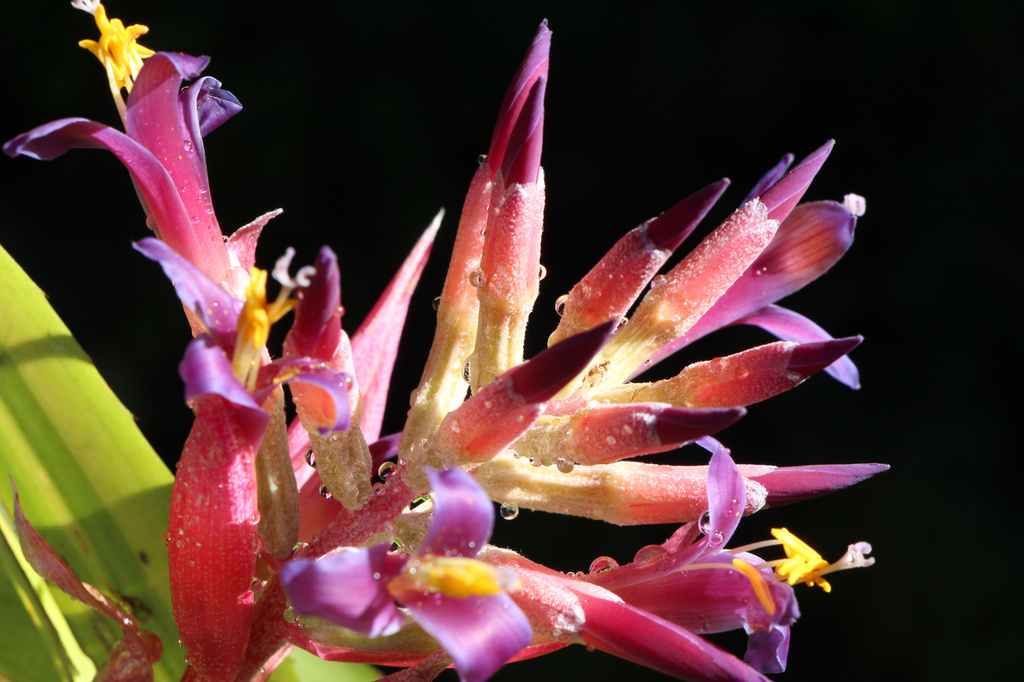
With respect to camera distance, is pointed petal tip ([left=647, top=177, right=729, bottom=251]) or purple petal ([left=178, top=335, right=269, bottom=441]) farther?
pointed petal tip ([left=647, top=177, right=729, bottom=251])

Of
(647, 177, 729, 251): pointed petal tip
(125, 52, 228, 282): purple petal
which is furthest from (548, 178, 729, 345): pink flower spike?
(125, 52, 228, 282): purple petal

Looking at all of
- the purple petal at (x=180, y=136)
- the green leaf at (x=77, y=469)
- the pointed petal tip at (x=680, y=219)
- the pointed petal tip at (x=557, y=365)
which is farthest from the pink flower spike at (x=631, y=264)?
the green leaf at (x=77, y=469)

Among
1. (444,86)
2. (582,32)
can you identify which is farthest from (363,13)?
(582,32)

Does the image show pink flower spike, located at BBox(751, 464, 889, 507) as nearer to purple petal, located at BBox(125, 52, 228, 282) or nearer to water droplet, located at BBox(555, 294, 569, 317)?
water droplet, located at BBox(555, 294, 569, 317)

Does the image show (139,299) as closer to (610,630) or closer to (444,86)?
(444,86)

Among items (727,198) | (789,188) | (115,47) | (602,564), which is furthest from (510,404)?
(727,198)

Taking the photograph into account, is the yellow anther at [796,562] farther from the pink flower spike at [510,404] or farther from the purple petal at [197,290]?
the purple petal at [197,290]
